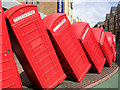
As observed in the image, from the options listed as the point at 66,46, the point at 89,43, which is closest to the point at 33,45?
the point at 66,46

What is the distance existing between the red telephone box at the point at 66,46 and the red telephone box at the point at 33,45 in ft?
0.74

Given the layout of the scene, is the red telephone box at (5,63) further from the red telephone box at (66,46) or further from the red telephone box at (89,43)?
the red telephone box at (89,43)

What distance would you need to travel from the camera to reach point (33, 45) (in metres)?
3.30

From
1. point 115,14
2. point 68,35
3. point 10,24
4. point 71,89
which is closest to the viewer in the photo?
point 10,24

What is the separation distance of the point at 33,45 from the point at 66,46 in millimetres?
1073

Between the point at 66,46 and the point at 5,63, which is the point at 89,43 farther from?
the point at 5,63

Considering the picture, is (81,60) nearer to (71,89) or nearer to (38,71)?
(71,89)

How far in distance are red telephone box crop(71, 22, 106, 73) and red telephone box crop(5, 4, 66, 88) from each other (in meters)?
1.38

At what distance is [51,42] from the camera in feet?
12.3

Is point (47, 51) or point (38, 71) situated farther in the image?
point (47, 51)

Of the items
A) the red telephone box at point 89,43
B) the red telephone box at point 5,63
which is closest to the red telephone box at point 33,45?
the red telephone box at point 5,63

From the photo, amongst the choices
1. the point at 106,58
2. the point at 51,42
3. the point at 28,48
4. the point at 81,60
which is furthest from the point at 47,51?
the point at 106,58

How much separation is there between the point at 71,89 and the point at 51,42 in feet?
4.59

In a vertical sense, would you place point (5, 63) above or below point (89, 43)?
above
